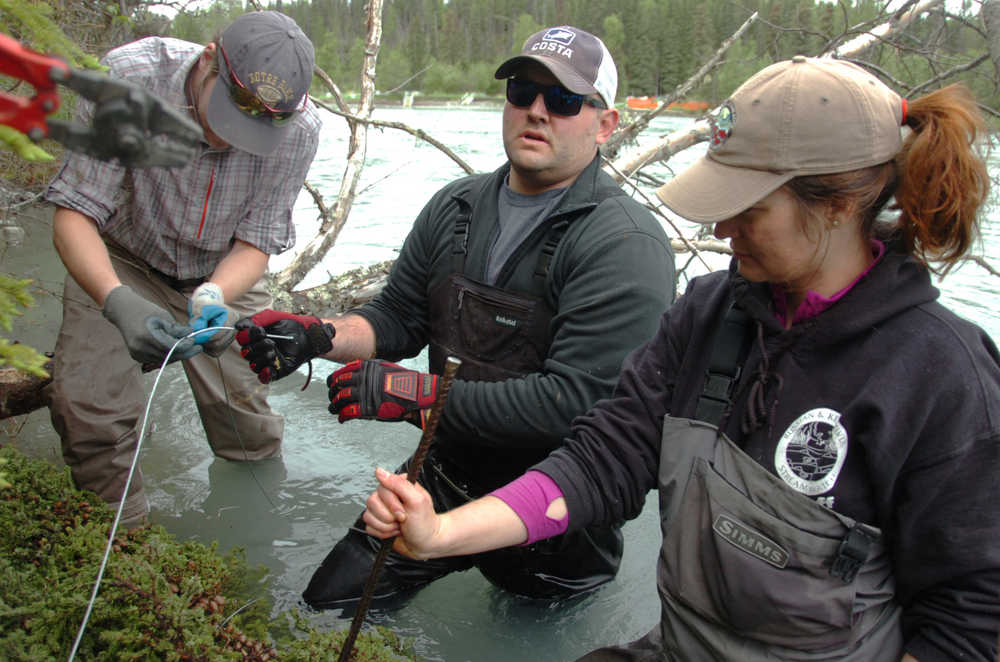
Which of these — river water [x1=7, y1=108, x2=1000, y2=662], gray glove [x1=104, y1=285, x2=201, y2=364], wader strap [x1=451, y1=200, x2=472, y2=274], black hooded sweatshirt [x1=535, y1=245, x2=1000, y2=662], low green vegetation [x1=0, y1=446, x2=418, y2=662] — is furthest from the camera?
river water [x1=7, y1=108, x2=1000, y2=662]

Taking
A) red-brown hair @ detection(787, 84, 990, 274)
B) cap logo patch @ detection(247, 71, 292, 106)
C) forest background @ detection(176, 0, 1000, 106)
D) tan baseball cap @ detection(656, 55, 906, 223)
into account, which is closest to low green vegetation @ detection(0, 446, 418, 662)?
cap logo patch @ detection(247, 71, 292, 106)

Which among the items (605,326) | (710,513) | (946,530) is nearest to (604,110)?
(605,326)

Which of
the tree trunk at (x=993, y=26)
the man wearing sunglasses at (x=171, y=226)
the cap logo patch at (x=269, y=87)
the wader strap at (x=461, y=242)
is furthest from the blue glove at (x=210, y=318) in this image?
the tree trunk at (x=993, y=26)

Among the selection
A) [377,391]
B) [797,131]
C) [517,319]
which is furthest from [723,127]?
[377,391]

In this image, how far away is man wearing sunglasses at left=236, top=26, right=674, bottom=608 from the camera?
2918mm

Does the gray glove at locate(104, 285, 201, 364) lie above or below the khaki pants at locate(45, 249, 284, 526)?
above

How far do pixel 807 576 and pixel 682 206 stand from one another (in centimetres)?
95

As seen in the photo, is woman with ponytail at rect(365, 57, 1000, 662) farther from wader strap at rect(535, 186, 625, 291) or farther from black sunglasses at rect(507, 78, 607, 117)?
black sunglasses at rect(507, 78, 607, 117)

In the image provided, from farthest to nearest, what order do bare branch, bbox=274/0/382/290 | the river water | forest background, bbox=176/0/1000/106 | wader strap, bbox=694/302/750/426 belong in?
forest background, bbox=176/0/1000/106
bare branch, bbox=274/0/382/290
the river water
wader strap, bbox=694/302/750/426

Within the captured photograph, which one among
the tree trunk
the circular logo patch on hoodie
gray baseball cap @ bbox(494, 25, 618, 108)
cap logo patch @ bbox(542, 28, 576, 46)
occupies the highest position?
the tree trunk

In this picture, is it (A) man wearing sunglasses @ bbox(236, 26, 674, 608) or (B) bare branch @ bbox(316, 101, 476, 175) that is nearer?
(A) man wearing sunglasses @ bbox(236, 26, 674, 608)

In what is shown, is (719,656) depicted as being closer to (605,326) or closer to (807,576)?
(807,576)

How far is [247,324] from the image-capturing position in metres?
3.14

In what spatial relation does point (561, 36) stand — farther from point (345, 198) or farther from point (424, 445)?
point (345, 198)
